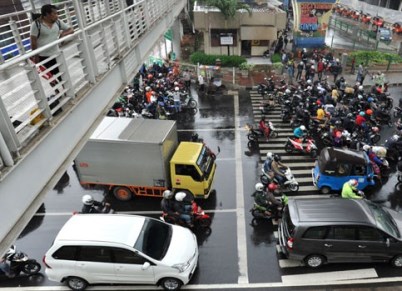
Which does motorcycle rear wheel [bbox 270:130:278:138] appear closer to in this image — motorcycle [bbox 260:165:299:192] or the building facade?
motorcycle [bbox 260:165:299:192]

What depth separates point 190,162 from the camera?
1070 centimetres

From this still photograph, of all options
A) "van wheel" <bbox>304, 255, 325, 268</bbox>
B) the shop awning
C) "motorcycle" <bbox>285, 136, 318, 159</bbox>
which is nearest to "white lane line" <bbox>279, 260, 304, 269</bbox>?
"van wheel" <bbox>304, 255, 325, 268</bbox>

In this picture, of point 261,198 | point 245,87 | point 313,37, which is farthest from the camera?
point 313,37

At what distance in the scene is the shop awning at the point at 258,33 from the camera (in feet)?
87.0

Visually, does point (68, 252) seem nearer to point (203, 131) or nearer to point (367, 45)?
point (203, 131)

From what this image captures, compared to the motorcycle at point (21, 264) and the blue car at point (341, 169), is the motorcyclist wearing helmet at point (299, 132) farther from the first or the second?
the motorcycle at point (21, 264)

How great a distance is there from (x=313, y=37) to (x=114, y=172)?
22.9 m

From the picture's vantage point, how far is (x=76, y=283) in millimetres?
8305

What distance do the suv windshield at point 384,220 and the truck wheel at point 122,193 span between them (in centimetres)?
789

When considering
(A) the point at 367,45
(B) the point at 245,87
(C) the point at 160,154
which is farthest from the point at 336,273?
(A) the point at 367,45

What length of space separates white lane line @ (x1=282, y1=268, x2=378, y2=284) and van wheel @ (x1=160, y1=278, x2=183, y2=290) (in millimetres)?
2784

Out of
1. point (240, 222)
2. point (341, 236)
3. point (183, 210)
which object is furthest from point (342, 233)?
point (183, 210)

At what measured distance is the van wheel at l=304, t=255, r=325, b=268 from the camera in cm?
846

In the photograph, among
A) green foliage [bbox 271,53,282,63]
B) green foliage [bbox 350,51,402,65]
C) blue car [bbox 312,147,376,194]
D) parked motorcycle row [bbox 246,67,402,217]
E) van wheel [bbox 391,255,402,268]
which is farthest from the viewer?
green foliage [bbox 271,53,282,63]
